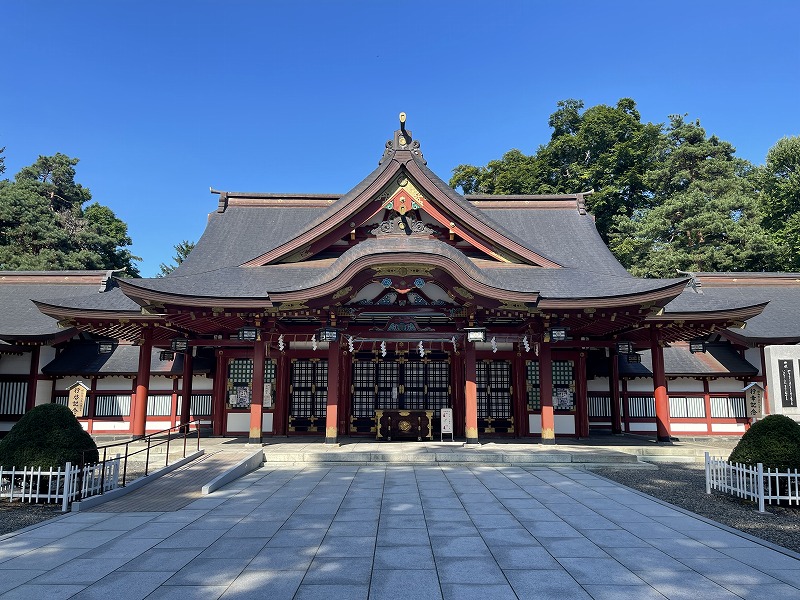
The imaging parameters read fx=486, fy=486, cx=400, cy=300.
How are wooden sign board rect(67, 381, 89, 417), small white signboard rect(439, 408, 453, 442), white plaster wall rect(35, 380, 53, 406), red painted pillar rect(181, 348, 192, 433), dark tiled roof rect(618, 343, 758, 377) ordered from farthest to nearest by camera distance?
dark tiled roof rect(618, 343, 758, 377), wooden sign board rect(67, 381, 89, 417), white plaster wall rect(35, 380, 53, 406), red painted pillar rect(181, 348, 192, 433), small white signboard rect(439, 408, 453, 442)

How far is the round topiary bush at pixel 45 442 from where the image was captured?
912 cm

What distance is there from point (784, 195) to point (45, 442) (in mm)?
47217

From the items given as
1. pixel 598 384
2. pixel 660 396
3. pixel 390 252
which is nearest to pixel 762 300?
pixel 598 384

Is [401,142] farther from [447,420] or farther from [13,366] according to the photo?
[13,366]

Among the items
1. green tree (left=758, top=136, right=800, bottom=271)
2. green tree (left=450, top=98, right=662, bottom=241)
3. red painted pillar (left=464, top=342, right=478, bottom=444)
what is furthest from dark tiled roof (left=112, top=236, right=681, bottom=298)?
green tree (left=450, top=98, right=662, bottom=241)

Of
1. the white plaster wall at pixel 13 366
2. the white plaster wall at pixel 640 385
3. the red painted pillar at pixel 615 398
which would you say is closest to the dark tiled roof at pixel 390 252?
the red painted pillar at pixel 615 398

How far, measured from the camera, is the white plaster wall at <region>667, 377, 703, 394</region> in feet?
67.3

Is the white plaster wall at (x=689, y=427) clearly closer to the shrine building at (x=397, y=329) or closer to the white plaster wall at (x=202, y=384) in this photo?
the shrine building at (x=397, y=329)

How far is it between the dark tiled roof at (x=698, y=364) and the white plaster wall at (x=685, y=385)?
578 mm

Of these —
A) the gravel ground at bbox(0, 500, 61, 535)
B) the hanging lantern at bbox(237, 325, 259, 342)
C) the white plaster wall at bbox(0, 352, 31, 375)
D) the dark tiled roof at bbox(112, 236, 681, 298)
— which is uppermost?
the dark tiled roof at bbox(112, 236, 681, 298)

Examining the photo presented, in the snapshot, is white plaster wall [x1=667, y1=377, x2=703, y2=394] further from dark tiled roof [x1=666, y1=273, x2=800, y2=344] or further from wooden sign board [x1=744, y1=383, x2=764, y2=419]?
dark tiled roof [x1=666, y1=273, x2=800, y2=344]

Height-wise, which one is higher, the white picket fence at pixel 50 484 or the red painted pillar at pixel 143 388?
the red painted pillar at pixel 143 388

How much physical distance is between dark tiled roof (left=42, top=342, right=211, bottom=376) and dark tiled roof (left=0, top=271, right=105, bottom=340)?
1459mm

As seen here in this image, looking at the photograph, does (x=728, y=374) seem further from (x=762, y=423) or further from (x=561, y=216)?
(x=762, y=423)
